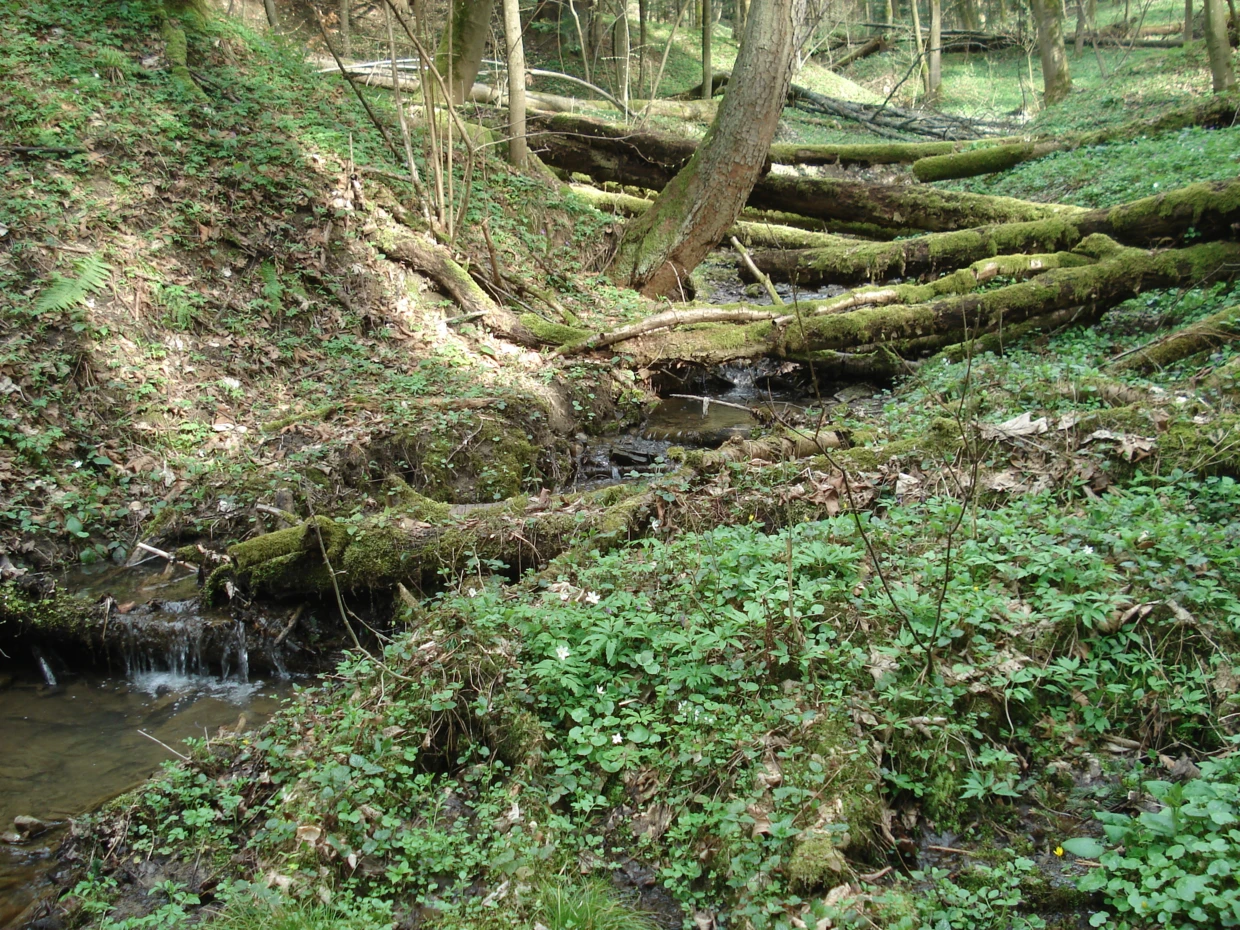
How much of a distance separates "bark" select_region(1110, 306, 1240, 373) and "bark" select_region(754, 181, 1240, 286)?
2.46m

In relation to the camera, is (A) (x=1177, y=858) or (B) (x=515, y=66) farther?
(B) (x=515, y=66)

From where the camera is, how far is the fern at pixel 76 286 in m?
7.21

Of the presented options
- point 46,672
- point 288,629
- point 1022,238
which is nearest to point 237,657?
point 288,629

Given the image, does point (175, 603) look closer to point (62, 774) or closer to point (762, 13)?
point (62, 774)

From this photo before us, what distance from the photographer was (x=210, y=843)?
3420mm

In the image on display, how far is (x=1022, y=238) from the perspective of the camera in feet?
32.3

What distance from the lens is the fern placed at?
7.21 m

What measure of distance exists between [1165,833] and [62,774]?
17.0ft

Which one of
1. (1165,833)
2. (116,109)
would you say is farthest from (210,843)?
(116,109)

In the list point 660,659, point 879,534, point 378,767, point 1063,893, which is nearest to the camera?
point 1063,893

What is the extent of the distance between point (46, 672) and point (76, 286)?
3.96 meters

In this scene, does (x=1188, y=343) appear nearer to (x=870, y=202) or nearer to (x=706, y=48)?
(x=870, y=202)

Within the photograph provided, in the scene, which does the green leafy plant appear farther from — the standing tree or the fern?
the standing tree

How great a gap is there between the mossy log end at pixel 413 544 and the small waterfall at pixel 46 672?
108 cm
